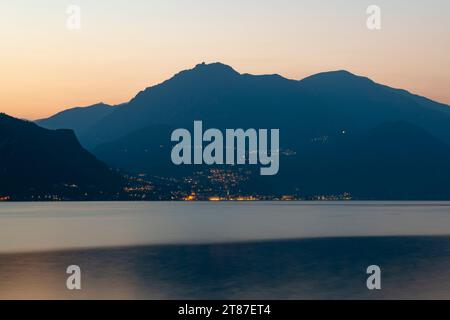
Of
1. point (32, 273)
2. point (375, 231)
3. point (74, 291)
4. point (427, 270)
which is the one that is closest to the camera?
point (74, 291)

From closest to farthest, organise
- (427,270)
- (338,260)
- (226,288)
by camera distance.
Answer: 1. (226,288)
2. (427,270)
3. (338,260)

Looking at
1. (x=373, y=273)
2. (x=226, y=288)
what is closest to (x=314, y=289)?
(x=226, y=288)

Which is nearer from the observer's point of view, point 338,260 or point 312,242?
point 338,260

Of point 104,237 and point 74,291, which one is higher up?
point 104,237

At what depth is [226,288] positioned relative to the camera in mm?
63500

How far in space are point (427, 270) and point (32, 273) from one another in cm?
4147

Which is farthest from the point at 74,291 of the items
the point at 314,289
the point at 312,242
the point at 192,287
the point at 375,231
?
A: the point at 375,231

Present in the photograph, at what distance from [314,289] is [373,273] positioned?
16.3 meters

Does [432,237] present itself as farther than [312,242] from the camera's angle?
Yes
